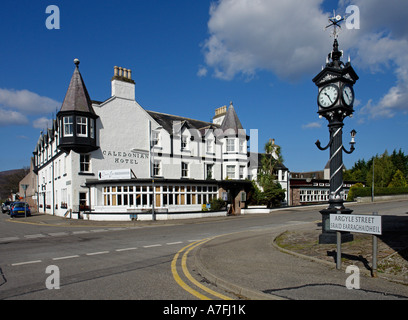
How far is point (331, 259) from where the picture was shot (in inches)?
344

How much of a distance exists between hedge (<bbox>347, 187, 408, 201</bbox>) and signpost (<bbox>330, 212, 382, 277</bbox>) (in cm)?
4752

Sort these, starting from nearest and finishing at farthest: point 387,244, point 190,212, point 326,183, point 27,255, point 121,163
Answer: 1. point 387,244
2. point 27,255
3. point 190,212
4. point 121,163
5. point 326,183

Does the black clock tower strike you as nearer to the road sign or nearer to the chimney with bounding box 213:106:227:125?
the road sign

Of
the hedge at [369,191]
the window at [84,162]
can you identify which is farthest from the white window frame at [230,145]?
the hedge at [369,191]

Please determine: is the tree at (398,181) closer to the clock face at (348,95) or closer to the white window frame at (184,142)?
the white window frame at (184,142)

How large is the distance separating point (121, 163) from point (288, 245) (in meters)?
24.8

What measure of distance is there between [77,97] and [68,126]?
9.67ft

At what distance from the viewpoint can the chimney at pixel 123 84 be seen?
3341cm

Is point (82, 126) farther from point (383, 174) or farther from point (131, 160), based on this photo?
point (383, 174)

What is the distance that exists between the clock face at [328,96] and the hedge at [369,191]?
44.2 meters

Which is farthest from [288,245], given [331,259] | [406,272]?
[406,272]

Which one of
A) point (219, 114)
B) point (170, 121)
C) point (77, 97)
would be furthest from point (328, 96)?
point (219, 114)

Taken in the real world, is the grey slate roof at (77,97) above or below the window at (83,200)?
above
